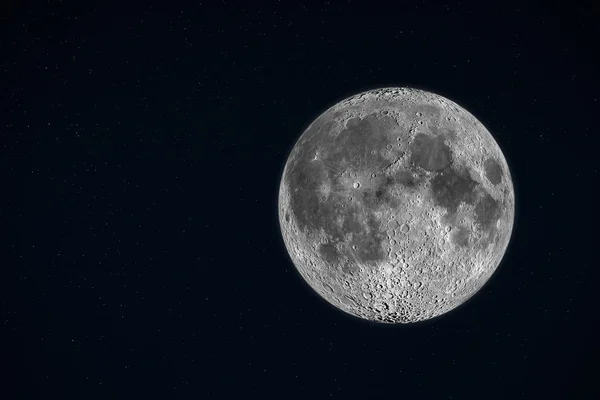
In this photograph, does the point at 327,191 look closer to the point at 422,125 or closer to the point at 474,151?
the point at 422,125

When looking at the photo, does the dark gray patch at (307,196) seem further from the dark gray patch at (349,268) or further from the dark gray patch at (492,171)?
the dark gray patch at (492,171)

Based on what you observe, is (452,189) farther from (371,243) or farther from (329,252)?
(329,252)

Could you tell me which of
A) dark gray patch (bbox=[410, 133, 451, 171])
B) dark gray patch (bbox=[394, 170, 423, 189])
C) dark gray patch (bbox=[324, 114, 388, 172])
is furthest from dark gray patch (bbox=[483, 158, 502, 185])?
dark gray patch (bbox=[324, 114, 388, 172])

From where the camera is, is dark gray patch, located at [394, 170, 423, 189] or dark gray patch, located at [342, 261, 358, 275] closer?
dark gray patch, located at [394, 170, 423, 189]

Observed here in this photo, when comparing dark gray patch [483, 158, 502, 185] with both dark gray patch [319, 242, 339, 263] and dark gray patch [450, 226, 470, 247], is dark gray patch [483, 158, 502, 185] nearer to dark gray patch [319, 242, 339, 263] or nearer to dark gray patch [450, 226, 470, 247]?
dark gray patch [450, 226, 470, 247]

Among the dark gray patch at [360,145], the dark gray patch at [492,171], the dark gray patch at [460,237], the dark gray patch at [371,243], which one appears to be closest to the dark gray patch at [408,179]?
the dark gray patch at [360,145]

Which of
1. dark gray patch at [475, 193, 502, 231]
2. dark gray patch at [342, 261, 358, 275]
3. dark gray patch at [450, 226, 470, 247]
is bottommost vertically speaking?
dark gray patch at [342, 261, 358, 275]

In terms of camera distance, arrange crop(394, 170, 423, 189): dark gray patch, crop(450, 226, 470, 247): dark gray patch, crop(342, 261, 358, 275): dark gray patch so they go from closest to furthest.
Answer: crop(394, 170, 423, 189): dark gray patch, crop(450, 226, 470, 247): dark gray patch, crop(342, 261, 358, 275): dark gray patch

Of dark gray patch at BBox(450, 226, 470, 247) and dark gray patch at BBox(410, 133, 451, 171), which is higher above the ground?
dark gray patch at BBox(410, 133, 451, 171)
